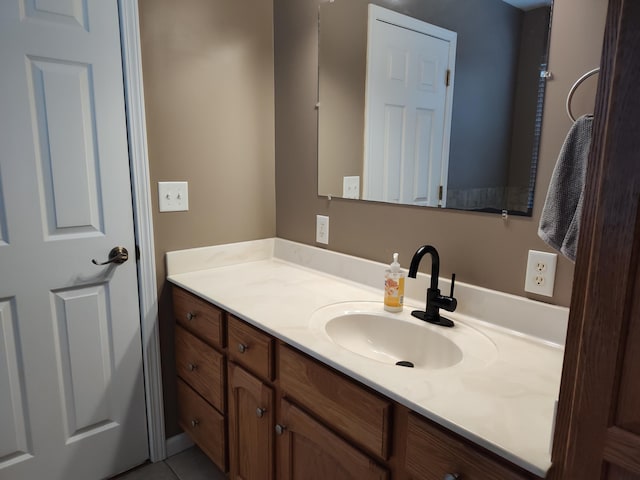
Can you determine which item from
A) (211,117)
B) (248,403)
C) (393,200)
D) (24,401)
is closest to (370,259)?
(393,200)

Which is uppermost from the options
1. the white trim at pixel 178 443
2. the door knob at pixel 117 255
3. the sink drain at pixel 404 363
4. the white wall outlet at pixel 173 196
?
the white wall outlet at pixel 173 196

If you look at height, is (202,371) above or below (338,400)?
below

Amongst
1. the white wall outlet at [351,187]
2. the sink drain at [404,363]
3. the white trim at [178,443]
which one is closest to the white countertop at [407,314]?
the sink drain at [404,363]

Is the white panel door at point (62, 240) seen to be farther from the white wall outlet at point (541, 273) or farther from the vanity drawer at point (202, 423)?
the white wall outlet at point (541, 273)

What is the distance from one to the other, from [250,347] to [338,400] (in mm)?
403

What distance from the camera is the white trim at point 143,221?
5.30 ft

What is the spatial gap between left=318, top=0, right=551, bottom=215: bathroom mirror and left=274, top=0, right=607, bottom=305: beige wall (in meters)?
0.04

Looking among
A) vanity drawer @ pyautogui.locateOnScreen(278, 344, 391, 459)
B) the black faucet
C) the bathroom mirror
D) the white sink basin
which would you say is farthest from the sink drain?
the bathroom mirror

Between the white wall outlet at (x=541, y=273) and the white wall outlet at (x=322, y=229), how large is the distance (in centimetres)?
85

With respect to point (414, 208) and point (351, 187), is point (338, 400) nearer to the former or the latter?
point (414, 208)

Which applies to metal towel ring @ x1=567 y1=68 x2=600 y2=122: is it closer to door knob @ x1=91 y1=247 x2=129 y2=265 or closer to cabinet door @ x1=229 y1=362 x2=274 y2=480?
cabinet door @ x1=229 y1=362 x2=274 y2=480

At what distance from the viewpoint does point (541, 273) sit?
48.3 inches

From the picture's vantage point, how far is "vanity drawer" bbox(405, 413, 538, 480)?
2.62 feet

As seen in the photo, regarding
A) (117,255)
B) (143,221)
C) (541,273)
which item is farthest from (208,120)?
(541,273)
